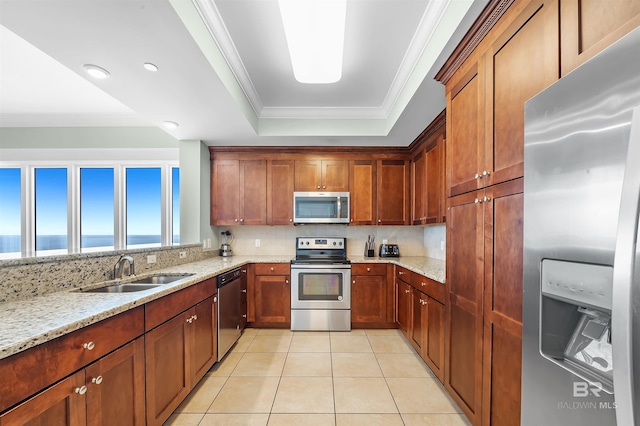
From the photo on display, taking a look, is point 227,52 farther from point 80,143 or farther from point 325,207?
point 80,143

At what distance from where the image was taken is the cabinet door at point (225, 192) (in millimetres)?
3850

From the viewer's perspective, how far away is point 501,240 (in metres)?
1.39

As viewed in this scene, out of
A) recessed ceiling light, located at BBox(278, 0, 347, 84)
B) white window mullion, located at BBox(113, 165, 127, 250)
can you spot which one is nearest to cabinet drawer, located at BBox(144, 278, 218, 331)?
recessed ceiling light, located at BBox(278, 0, 347, 84)

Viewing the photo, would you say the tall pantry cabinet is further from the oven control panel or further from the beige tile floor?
the oven control panel

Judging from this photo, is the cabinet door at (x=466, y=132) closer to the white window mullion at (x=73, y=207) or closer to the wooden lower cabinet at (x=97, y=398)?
the wooden lower cabinet at (x=97, y=398)

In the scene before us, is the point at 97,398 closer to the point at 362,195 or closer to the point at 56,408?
the point at 56,408

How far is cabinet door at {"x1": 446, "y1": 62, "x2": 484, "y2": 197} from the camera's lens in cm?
162

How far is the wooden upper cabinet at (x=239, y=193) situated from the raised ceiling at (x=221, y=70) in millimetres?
368

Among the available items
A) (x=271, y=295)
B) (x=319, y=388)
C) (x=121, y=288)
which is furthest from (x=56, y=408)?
(x=271, y=295)

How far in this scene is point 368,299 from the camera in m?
3.52

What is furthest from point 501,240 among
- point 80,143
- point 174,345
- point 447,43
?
point 80,143

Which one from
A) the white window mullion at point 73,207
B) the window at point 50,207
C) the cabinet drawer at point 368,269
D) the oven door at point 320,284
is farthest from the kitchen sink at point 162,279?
the window at point 50,207

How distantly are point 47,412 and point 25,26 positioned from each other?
1.87 metres

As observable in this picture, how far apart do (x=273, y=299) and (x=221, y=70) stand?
2574 mm
